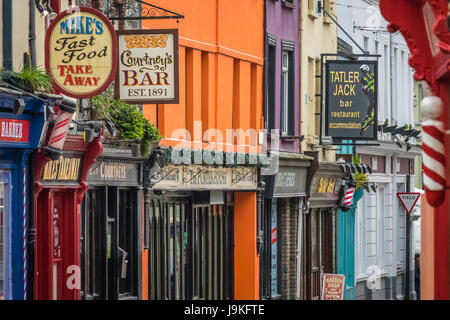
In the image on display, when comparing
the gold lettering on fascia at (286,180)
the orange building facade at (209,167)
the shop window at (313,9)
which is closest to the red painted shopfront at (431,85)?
the orange building facade at (209,167)

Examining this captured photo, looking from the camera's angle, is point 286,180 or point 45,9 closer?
point 45,9

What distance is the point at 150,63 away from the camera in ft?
65.7

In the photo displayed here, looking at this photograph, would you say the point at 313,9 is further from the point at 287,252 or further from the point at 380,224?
the point at 380,224

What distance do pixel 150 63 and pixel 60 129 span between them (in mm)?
2619

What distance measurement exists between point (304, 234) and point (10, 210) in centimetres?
1585

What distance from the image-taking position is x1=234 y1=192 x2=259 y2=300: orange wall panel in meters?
28.9

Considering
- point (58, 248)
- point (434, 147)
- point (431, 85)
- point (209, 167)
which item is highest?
point (431, 85)

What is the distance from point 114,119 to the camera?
2067cm

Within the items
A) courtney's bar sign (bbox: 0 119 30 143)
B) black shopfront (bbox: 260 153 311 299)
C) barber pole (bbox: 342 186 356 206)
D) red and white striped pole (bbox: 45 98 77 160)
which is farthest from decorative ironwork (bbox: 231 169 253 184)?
courtney's bar sign (bbox: 0 119 30 143)

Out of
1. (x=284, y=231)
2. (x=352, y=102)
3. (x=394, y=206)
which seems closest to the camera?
(x=352, y=102)

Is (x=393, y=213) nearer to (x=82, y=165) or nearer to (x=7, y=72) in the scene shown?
(x=82, y=165)

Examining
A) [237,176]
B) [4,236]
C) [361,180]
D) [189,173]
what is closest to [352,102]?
[361,180]

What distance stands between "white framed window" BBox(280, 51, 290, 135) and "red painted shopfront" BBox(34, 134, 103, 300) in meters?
12.0
